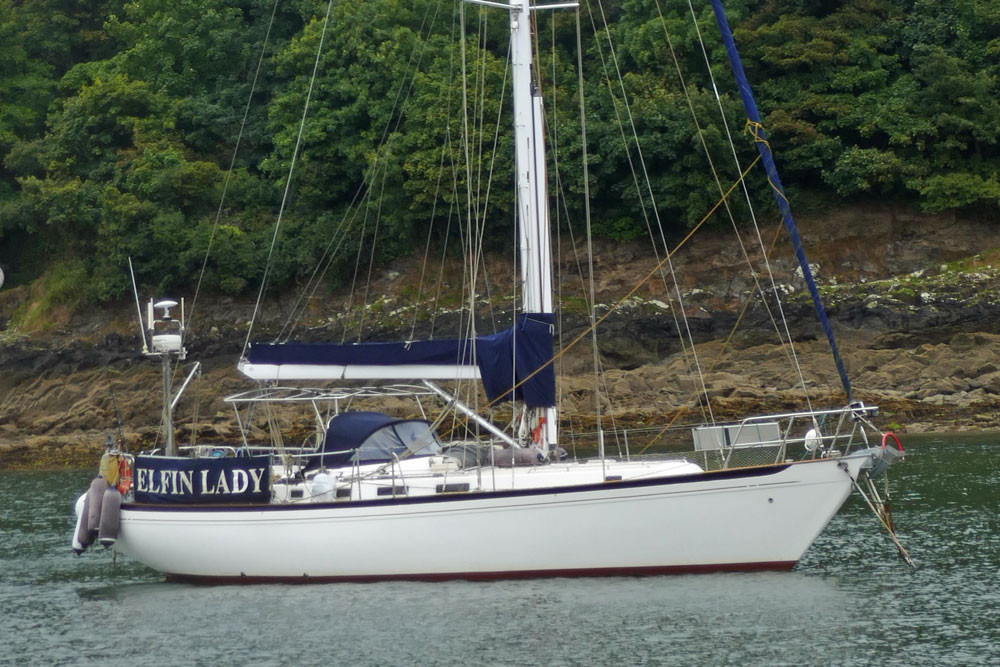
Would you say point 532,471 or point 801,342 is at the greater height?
point 801,342

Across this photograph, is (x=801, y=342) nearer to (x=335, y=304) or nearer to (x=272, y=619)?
(x=335, y=304)

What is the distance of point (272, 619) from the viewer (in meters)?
17.9

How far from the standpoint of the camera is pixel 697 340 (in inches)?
1690

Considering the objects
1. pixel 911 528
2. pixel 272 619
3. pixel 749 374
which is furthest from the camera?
pixel 749 374

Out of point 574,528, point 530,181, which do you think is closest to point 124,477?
point 574,528

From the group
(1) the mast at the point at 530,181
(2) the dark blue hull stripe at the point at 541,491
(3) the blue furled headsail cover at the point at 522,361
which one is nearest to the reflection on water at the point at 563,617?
(2) the dark blue hull stripe at the point at 541,491

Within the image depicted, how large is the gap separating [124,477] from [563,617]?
27.7ft

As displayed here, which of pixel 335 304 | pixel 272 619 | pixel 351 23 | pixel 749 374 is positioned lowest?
pixel 272 619

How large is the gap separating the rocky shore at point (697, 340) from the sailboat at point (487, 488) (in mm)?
14953

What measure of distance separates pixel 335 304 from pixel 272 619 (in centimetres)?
3163

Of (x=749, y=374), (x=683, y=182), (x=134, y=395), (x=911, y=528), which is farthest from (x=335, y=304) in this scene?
(x=911, y=528)

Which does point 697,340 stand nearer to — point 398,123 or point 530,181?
point 398,123

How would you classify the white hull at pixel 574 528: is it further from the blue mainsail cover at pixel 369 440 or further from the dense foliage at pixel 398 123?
the dense foliage at pixel 398 123

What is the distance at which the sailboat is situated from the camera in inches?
722
